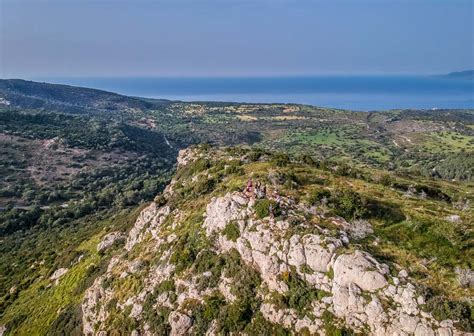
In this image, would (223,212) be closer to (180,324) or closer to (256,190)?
(256,190)

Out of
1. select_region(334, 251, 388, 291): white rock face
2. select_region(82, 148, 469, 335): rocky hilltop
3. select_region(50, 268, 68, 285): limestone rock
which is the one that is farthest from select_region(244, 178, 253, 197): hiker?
select_region(50, 268, 68, 285): limestone rock

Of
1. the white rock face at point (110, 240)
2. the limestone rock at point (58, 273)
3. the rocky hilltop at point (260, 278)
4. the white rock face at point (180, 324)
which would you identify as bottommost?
the limestone rock at point (58, 273)

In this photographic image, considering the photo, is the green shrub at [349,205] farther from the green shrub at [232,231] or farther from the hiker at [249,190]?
the green shrub at [232,231]

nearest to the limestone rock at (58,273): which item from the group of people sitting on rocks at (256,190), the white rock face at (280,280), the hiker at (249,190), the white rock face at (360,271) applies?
the white rock face at (280,280)

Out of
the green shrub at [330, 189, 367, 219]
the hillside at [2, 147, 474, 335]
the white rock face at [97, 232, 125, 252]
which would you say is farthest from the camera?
the white rock face at [97, 232, 125, 252]

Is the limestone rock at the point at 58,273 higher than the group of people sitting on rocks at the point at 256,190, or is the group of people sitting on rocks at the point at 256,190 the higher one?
the group of people sitting on rocks at the point at 256,190

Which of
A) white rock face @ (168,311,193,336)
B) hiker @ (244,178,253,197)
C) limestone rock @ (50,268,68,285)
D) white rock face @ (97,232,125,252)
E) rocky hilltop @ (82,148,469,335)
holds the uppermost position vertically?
hiker @ (244,178,253,197)

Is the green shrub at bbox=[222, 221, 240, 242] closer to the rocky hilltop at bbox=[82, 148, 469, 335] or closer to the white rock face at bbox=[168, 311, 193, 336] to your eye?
the rocky hilltop at bbox=[82, 148, 469, 335]

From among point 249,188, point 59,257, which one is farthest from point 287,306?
point 59,257
